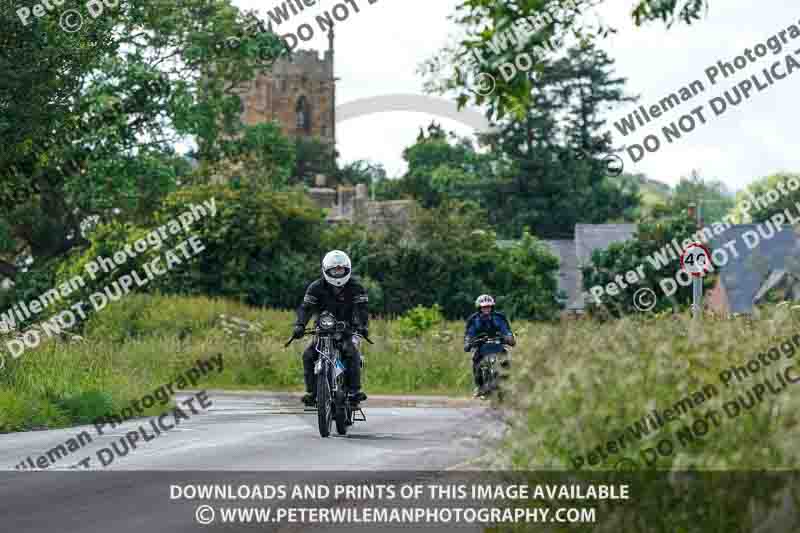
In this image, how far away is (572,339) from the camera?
9.22m

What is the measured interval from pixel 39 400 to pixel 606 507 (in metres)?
13.7

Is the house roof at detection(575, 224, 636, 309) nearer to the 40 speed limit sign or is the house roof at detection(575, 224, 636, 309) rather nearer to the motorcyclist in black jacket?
the 40 speed limit sign

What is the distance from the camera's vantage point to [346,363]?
675 inches

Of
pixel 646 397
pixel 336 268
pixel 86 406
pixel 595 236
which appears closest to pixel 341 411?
pixel 336 268

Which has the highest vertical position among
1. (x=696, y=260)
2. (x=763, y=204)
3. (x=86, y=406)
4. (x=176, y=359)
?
(x=763, y=204)

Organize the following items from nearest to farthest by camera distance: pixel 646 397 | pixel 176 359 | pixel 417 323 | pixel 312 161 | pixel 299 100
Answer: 1. pixel 646 397
2. pixel 176 359
3. pixel 417 323
4. pixel 312 161
5. pixel 299 100

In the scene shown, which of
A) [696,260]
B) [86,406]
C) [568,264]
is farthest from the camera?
[568,264]

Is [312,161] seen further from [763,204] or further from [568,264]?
[568,264]

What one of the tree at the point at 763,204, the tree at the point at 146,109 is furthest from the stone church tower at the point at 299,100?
the tree at the point at 146,109

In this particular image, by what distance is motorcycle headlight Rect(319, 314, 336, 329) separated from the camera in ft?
55.0

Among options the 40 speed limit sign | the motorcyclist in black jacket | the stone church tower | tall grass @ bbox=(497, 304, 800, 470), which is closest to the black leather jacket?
the motorcyclist in black jacket

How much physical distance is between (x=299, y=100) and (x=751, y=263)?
87232mm

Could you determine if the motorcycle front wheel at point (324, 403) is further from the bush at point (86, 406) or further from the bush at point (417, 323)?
the bush at point (417, 323)

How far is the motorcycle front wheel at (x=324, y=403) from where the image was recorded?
16.7 metres
